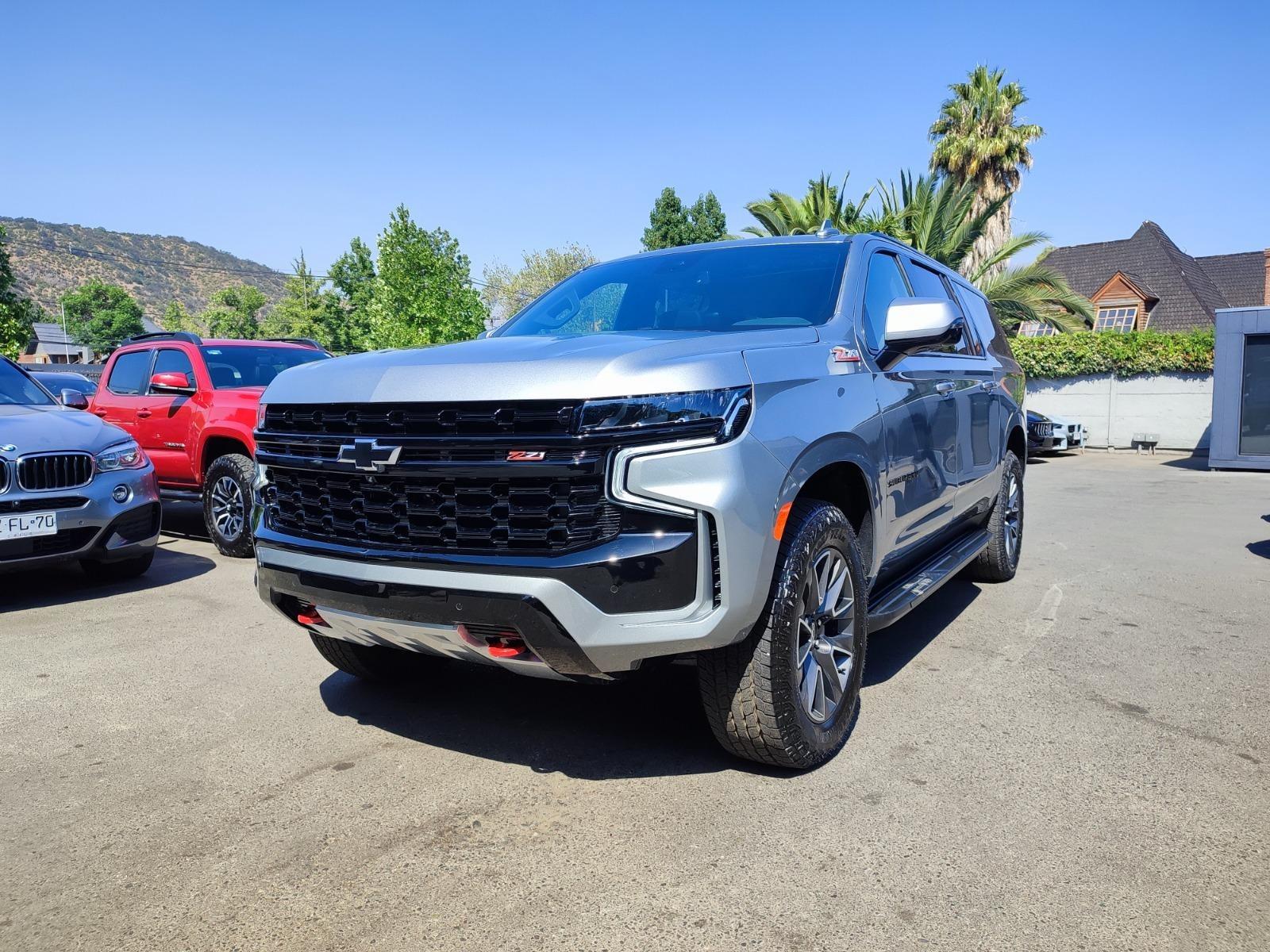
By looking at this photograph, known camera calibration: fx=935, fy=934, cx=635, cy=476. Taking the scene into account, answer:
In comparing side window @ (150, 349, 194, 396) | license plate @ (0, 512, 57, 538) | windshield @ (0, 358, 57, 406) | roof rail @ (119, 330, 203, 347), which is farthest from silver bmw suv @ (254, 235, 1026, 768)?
roof rail @ (119, 330, 203, 347)

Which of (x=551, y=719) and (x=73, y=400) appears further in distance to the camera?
(x=73, y=400)

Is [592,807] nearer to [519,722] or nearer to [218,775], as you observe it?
[519,722]

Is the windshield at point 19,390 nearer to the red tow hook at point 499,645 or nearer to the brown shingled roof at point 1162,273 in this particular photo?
the red tow hook at point 499,645

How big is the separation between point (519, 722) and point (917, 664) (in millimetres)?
2008

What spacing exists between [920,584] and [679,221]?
49213 mm

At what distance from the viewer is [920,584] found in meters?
4.11

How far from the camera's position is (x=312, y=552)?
10.3ft

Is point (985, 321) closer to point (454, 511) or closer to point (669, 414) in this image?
point (669, 414)

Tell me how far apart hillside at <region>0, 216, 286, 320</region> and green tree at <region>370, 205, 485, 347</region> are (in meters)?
127

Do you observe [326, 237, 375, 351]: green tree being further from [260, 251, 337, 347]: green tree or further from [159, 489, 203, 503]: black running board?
[159, 489, 203, 503]: black running board

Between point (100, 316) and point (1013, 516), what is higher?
point (100, 316)

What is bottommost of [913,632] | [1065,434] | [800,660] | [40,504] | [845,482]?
[1065,434]

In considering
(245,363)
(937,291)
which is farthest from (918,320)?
(245,363)

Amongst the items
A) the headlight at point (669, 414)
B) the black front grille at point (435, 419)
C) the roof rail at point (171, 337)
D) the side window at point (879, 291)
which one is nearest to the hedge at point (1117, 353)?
the roof rail at point (171, 337)
